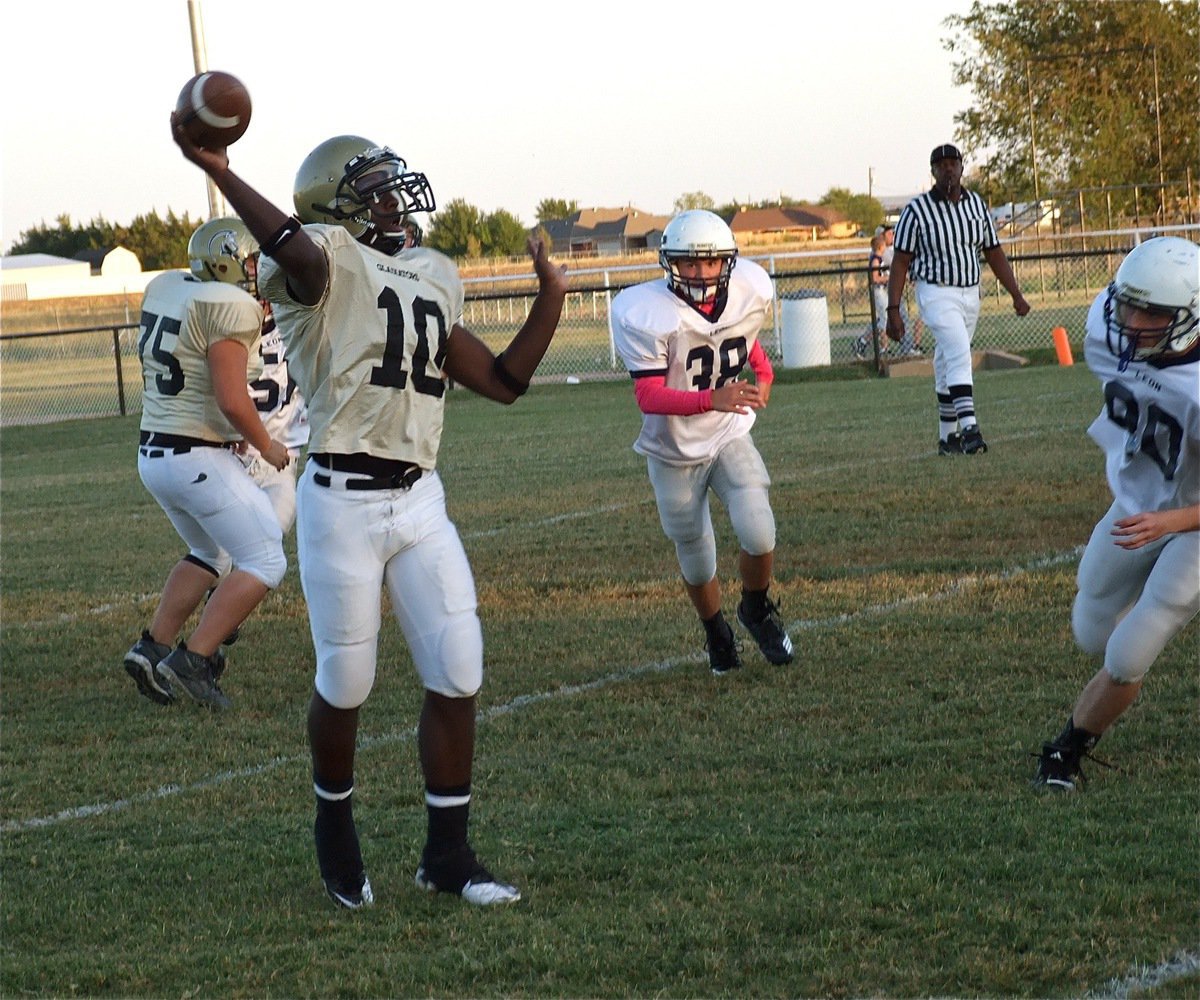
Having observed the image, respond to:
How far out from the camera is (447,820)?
404 centimetres

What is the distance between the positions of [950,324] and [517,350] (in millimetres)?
7837

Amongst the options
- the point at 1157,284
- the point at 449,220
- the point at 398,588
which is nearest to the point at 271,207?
the point at 398,588

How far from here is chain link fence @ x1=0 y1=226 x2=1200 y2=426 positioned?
20906mm

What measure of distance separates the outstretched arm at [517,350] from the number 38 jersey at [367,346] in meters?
0.11

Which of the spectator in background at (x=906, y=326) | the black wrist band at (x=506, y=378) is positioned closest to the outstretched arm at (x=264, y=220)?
the black wrist band at (x=506, y=378)

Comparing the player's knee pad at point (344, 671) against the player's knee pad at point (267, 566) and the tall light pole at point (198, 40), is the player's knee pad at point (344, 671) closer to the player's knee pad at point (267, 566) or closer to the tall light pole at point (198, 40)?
the player's knee pad at point (267, 566)

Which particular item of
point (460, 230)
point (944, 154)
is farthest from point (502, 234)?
point (944, 154)

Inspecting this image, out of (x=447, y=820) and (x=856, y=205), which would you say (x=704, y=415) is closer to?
(x=447, y=820)

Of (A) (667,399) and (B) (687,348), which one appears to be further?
(B) (687,348)

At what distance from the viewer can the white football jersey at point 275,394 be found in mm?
7414

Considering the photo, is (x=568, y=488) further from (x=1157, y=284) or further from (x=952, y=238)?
(x=1157, y=284)

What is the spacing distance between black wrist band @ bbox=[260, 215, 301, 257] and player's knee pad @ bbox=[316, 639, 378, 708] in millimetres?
960

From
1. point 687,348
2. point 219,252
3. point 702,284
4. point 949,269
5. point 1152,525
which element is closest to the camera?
point 1152,525

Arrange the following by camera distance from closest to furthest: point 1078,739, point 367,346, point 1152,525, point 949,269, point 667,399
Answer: point 367,346
point 1152,525
point 1078,739
point 667,399
point 949,269
